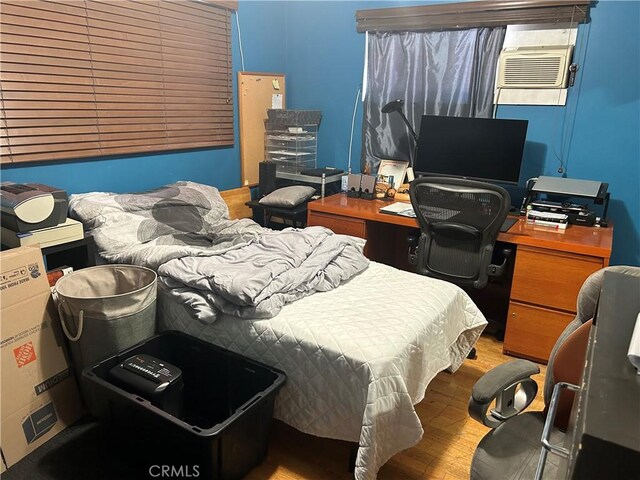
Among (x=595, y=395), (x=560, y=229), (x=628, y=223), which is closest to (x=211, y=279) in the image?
(x=595, y=395)

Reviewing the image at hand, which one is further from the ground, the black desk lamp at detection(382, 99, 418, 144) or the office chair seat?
the black desk lamp at detection(382, 99, 418, 144)

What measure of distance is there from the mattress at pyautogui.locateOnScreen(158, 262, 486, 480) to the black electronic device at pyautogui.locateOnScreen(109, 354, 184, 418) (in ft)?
0.81

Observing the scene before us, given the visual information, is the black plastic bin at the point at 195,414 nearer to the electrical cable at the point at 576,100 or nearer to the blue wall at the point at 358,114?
the blue wall at the point at 358,114

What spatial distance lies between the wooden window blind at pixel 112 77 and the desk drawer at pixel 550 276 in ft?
7.17

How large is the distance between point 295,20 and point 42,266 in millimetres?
2728

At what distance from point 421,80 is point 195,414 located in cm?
255

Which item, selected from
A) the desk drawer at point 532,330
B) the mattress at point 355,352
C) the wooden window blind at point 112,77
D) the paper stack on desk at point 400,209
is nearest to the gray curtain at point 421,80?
the paper stack on desk at point 400,209

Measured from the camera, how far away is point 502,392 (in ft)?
4.24

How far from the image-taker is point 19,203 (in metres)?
1.87

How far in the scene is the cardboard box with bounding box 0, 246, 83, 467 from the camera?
65.0 inches

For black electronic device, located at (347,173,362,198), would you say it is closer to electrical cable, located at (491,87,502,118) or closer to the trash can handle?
electrical cable, located at (491,87,502,118)

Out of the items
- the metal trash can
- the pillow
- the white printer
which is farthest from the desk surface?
the white printer

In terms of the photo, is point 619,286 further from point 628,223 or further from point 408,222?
point 628,223

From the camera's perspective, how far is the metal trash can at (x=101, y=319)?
67.9 inches
